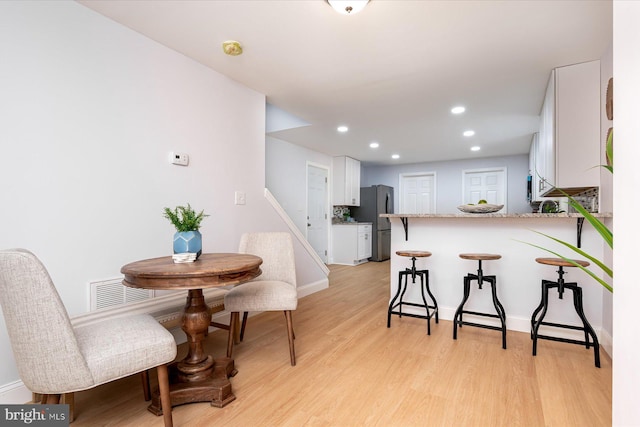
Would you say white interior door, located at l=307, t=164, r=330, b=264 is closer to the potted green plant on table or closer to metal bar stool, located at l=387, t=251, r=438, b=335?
metal bar stool, located at l=387, t=251, r=438, b=335

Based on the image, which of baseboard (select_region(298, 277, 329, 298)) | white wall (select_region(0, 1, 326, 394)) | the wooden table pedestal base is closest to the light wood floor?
the wooden table pedestal base

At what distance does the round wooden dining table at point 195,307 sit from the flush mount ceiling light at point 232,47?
1640 millimetres

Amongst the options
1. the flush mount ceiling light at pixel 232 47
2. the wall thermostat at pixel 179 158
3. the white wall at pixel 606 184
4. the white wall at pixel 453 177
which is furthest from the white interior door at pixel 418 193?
the wall thermostat at pixel 179 158

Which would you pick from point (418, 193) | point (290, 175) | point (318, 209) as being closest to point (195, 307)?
point (290, 175)

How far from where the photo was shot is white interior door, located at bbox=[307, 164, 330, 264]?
20.4 ft

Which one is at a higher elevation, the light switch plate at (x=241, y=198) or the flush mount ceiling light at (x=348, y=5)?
the flush mount ceiling light at (x=348, y=5)

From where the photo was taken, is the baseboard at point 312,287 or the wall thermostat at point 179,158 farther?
the baseboard at point 312,287

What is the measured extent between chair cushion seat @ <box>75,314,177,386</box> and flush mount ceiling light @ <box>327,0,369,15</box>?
205cm

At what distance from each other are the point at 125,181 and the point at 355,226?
4.95 meters

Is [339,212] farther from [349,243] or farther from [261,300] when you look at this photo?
[261,300]

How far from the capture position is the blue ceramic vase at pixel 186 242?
6.10 feet

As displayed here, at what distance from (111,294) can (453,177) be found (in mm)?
6912

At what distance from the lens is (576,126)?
2.75 m
